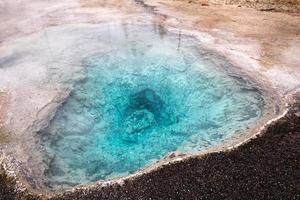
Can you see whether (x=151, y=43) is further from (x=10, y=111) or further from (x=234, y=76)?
(x=10, y=111)

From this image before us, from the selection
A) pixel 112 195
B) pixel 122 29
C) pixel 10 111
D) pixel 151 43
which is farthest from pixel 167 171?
pixel 122 29

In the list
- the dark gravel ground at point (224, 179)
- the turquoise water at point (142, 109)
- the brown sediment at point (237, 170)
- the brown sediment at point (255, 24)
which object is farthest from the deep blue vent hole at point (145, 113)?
the brown sediment at point (255, 24)

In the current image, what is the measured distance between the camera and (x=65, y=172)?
11.7m

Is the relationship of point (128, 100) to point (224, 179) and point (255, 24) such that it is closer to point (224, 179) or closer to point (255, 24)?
point (224, 179)

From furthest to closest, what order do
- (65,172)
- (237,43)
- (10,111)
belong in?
(237,43)
(10,111)
(65,172)

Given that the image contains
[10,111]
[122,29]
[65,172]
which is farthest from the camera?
[122,29]

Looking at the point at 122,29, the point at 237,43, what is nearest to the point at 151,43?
the point at 122,29

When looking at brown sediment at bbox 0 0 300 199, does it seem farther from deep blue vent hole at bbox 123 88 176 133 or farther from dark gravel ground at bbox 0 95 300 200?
deep blue vent hole at bbox 123 88 176 133

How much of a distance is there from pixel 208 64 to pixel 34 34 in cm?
843

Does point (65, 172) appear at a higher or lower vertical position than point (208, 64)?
lower

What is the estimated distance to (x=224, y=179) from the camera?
10633mm

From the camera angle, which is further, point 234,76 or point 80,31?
point 80,31

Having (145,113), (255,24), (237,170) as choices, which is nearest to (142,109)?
(145,113)

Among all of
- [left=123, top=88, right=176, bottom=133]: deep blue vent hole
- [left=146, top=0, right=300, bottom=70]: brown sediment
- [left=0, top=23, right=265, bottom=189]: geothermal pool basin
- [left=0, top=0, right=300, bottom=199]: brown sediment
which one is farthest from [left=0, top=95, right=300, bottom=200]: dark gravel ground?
[left=146, top=0, right=300, bottom=70]: brown sediment
